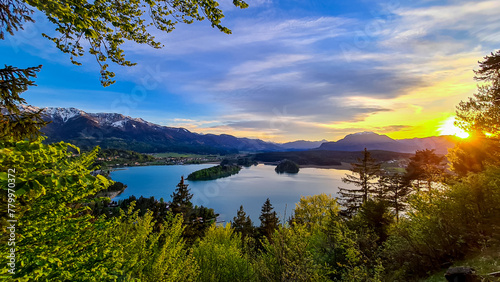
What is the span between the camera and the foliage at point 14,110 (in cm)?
463

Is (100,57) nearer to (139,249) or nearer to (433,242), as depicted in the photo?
(139,249)

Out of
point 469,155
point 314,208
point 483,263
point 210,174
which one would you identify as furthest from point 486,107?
point 210,174

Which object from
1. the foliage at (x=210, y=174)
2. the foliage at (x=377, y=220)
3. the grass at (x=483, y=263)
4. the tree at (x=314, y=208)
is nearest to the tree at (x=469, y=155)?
the foliage at (x=377, y=220)

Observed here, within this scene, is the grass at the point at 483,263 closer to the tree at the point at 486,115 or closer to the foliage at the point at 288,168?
the tree at the point at 486,115

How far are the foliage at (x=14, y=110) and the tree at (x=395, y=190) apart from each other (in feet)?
89.1

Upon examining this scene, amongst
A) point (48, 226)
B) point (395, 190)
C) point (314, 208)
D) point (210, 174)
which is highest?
point (48, 226)

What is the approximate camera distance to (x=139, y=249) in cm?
775

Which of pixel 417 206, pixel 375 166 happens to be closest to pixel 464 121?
pixel 375 166

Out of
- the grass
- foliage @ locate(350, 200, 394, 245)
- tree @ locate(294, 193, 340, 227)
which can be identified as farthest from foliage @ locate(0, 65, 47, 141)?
tree @ locate(294, 193, 340, 227)

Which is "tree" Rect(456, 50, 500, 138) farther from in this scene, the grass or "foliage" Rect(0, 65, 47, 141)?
"foliage" Rect(0, 65, 47, 141)

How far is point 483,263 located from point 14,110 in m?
15.3

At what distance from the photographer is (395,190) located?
24.2 meters

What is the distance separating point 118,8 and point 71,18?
7.69 ft

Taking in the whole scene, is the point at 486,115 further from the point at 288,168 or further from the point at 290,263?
the point at 288,168
